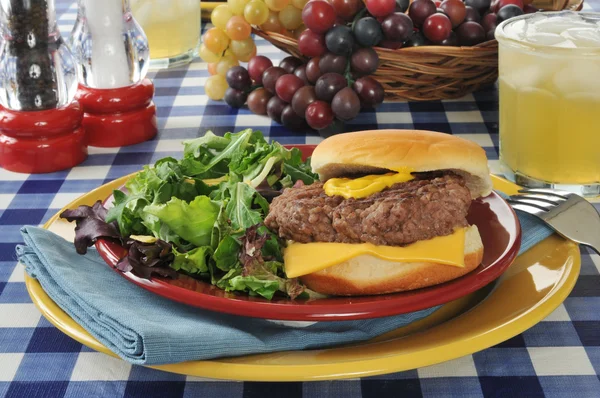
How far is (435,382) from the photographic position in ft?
3.47

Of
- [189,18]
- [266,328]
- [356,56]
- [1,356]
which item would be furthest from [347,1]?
[1,356]

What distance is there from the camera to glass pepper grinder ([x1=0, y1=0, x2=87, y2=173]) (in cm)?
178

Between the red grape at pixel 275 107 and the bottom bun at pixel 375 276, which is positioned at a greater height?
the bottom bun at pixel 375 276

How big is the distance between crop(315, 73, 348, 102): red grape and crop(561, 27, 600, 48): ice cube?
56 centimetres

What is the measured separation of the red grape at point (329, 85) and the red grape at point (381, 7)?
0.18 meters

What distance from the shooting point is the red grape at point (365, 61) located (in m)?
1.93

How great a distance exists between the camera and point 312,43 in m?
1.97

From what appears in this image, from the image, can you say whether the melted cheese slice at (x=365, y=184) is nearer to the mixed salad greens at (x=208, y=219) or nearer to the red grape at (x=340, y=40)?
the mixed salad greens at (x=208, y=219)

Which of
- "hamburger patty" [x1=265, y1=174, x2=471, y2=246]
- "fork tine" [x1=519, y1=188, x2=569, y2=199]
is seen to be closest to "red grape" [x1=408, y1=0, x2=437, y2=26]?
"fork tine" [x1=519, y1=188, x2=569, y2=199]

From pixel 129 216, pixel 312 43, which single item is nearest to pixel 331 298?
pixel 129 216

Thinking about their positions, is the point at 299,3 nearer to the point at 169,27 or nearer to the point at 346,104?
the point at 346,104

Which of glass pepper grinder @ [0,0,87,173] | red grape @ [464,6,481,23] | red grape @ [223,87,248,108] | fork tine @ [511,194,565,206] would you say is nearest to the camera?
fork tine @ [511,194,565,206]

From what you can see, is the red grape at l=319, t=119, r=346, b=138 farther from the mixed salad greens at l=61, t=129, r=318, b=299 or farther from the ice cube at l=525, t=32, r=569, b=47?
the ice cube at l=525, t=32, r=569, b=47

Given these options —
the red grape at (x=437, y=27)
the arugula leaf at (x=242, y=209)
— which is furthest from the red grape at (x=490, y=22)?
the arugula leaf at (x=242, y=209)
